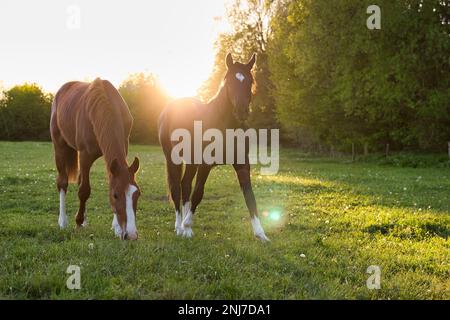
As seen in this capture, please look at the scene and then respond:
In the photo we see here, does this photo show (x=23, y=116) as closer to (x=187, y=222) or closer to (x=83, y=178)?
(x=83, y=178)

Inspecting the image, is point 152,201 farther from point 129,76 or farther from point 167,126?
point 129,76

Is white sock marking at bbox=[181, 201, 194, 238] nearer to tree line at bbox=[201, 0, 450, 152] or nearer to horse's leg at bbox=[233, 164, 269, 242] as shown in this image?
horse's leg at bbox=[233, 164, 269, 242]

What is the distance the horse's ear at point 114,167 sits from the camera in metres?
6.75

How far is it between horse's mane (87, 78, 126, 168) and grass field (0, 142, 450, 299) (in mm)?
1436

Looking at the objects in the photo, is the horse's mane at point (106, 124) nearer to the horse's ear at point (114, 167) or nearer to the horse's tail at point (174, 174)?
the horse's ear at point (114, 167)

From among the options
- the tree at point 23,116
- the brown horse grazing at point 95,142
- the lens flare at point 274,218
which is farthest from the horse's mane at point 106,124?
the tree at point 23,116

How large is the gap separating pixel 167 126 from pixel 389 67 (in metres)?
21.5

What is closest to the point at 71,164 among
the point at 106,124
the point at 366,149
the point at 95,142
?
the point at 95,142

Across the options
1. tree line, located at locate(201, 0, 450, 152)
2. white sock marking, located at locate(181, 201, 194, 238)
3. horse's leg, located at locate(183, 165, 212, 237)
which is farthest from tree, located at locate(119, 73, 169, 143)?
white sock marking, located at locate(181, 201, 194, 238)

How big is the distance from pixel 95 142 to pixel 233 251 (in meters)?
3.29

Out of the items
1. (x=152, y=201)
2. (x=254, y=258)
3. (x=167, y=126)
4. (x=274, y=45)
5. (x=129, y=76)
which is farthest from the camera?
(x=129, y=76)

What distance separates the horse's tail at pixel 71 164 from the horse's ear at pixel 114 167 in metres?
3.15
